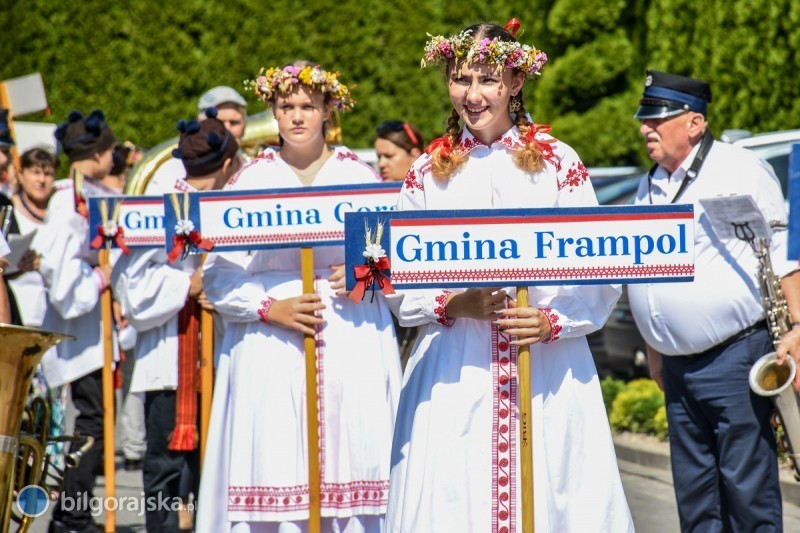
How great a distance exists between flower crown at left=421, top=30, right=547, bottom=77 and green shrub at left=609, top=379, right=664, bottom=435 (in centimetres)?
573

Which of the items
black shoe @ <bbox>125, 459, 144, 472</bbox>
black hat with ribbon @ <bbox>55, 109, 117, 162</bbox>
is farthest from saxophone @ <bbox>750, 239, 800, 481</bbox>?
black shoe @ <bbox>125, 459, 144, 472</bbox>

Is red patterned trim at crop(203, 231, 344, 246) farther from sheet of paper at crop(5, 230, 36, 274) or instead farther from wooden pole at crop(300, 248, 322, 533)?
sheet of paper at crop(5, 230, 36, 274)

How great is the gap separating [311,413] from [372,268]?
143 centimetres

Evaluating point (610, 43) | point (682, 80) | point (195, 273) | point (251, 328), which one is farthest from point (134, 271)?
point (610, 43)

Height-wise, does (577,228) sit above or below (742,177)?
below

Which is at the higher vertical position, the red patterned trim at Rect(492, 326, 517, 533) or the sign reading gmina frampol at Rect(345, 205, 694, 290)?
the sign reading gmina frampol at Rect(345, 205, 694, 290)

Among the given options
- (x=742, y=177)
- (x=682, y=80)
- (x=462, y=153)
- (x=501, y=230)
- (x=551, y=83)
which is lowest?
(x=501, y=230)

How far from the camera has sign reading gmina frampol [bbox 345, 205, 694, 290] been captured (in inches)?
169

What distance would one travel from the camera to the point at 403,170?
809 centimetres

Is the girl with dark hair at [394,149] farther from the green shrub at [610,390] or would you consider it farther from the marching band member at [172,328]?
the green shrub at [610,390]

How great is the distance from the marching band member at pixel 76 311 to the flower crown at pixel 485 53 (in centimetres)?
341

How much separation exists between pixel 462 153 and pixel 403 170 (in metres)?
3.53

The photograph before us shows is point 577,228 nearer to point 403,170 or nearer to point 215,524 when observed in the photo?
point 215,524

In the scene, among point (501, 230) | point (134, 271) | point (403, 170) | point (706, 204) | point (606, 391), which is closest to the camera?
point (501, 230)
